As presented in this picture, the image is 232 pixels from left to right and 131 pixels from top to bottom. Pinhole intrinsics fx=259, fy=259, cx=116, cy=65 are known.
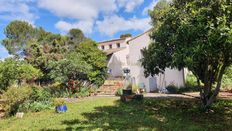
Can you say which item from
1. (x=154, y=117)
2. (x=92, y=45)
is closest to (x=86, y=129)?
(x=154, y=117)

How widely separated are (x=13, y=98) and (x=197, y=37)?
1282 centimetres

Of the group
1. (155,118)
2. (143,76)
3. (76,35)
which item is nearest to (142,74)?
(143,76)

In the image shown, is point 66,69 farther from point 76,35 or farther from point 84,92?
point 76,35

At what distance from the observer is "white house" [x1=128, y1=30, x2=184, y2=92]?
3175 cm

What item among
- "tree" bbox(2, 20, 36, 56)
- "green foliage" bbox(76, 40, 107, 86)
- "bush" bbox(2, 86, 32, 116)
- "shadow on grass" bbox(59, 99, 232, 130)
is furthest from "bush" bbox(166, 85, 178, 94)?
"tree" bbox(2, 20, 36, 56)

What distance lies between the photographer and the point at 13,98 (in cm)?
1781

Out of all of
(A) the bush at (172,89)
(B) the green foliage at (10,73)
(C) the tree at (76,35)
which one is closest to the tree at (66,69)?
(B) the green foliage at (10,73)

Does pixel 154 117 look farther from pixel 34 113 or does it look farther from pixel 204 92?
pixel 34 113

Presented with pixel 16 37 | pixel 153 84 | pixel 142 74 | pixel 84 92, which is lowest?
pixel 84 92

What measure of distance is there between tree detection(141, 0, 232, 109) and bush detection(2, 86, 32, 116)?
9.32 metres

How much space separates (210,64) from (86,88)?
1547 centimetres

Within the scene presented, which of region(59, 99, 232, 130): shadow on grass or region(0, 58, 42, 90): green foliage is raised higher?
region(0, 58, 42, 90): green foliage

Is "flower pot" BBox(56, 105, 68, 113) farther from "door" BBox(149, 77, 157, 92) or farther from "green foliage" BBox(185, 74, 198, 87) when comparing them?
"green foliage" BBox(185, 74, 198, 87)

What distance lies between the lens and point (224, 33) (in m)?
10.1
